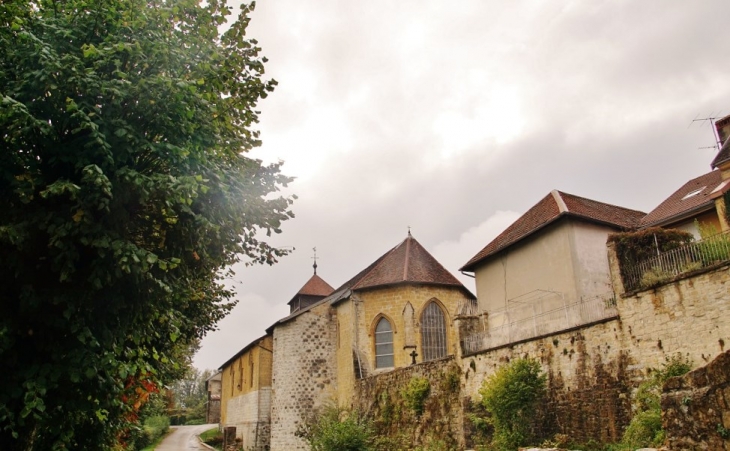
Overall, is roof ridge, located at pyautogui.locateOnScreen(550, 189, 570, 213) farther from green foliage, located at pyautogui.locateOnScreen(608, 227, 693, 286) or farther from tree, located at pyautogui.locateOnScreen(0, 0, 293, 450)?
tree, located at pyautogui.locateOnScreen(0, 0, 293, 450)

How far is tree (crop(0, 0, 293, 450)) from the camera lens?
673 centimetres

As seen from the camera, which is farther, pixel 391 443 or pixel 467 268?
pixel 467 268

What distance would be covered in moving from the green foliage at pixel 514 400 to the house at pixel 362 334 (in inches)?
380

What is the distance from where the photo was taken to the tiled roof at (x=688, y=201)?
18.4 meters

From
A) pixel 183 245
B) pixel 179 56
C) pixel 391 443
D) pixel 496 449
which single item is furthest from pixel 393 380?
pixel 179 56

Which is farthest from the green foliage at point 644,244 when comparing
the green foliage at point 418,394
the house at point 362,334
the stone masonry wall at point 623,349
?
the house at point 362,334

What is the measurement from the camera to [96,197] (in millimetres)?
6602

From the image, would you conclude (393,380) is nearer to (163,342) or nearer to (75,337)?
(163,342)

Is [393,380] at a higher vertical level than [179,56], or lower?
lower

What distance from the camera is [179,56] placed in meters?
8.04

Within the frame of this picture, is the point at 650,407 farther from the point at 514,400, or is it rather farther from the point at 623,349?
the point at 514,400

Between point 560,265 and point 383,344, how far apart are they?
10802 mm

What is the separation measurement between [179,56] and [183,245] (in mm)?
2818

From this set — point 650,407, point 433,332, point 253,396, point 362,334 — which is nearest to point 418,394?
point 433,332
